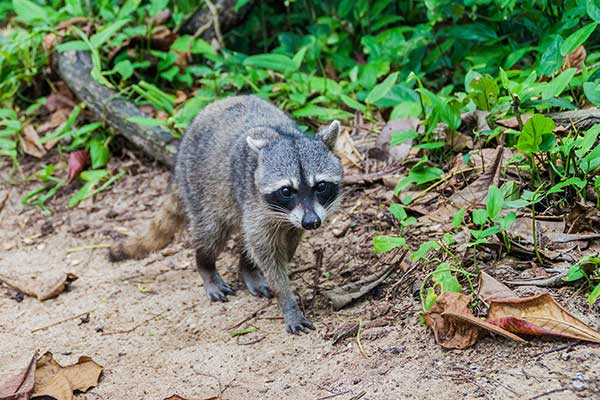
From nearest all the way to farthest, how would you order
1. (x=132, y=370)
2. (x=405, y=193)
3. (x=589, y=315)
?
(x=589, y=315)
(x=132, y=370)
(x=405, y=193)

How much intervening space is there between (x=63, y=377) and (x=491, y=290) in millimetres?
2511

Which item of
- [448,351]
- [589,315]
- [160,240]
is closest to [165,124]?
[160,240]

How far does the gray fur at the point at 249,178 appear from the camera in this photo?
5.29 meters

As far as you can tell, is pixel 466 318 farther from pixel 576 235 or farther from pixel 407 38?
pixel 407 38

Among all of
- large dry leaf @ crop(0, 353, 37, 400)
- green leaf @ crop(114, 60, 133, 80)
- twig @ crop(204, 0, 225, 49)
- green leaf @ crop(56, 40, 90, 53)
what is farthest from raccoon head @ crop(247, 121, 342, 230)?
twig @ crop(204, 0, 225, 49)

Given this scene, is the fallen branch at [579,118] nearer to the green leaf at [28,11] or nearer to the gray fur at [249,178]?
the gray fur at [249,178]

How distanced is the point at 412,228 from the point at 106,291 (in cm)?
246

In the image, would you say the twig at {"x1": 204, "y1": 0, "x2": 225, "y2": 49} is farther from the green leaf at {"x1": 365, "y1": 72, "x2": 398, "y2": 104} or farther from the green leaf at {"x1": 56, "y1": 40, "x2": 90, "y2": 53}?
the green leaf at {"x1": 365, "y1": 72, "x2": 398, "y2": 104}

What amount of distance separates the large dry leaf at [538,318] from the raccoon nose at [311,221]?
1.32m

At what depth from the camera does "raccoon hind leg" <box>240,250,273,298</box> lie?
19.8 ft

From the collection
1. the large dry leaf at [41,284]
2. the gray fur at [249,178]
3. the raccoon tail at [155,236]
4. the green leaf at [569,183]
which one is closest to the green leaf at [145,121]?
the gray fur at [249,178]

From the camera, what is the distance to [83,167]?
309 inches

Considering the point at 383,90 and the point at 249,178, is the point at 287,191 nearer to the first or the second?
the point at 249,178

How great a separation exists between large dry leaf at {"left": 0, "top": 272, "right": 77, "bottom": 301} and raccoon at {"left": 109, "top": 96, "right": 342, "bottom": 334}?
536mm
